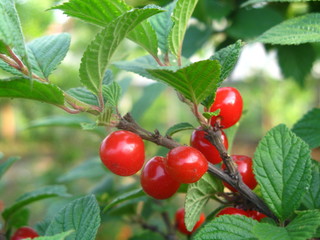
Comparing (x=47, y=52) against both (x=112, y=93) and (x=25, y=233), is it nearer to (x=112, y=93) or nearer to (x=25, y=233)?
(x=112, y=93)

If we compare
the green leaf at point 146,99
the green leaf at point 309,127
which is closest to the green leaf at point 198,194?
the green leaf at point 309,127

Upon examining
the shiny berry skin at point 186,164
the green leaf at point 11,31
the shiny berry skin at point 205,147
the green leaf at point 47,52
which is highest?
the green leaf at point 11,31

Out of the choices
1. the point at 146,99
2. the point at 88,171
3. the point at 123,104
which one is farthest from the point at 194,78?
the point at 123,104

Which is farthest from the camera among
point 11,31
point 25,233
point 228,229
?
point 25,233

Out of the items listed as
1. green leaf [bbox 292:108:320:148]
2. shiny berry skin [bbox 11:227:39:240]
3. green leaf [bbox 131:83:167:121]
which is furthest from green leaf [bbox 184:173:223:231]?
green leaf [bbox 131:83:167:121]

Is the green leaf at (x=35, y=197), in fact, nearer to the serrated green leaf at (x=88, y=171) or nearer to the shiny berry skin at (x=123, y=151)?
the shiny berry skin at (x=123, y=151)

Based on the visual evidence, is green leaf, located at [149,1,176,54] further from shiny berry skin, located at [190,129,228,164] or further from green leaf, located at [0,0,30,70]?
green leaf, located at [0,0,30,70]
